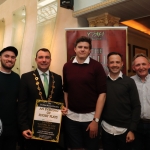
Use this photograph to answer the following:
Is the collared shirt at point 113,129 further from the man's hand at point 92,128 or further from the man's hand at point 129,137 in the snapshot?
the man's hand at point 92,128

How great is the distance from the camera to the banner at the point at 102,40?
2.76 m

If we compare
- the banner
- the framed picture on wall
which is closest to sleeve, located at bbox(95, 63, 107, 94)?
the banner

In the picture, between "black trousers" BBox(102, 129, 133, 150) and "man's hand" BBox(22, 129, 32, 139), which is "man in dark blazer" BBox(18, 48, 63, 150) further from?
"black trousers" BBox(102, 129, 133, 150)

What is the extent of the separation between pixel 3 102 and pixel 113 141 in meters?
1.13

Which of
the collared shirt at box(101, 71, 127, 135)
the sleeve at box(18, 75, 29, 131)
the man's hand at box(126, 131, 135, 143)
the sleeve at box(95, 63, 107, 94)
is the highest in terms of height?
the sleeve at box(95, 63, 107, 94)

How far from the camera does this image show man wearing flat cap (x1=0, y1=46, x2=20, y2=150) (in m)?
1.85

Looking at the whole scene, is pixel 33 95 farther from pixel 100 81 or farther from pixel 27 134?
pixel 100 81

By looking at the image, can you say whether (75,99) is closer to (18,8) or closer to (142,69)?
(142,69)

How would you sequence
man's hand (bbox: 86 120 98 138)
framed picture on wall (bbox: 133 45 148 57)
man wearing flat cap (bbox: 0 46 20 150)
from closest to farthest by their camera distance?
man's hand (bbox: 86 120 98 138), man wearing flat cap (bbox: 0 46 20 150), framed picture on wall (bbox: 133 45 148 57)

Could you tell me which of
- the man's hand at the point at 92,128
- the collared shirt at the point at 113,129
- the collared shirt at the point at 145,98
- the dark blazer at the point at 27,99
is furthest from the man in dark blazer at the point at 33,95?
the collared shirt at the point at 145,98

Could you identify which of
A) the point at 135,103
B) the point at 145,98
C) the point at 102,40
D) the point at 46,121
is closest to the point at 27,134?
the point at 46,121

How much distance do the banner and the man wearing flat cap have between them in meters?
1.08

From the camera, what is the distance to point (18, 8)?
459 cm

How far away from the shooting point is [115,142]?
1896 mm
